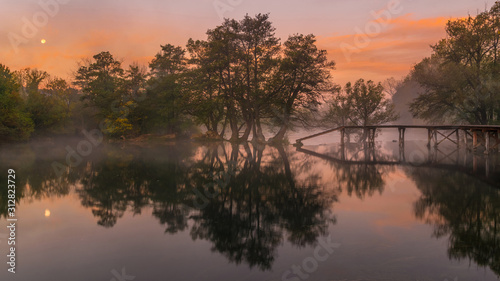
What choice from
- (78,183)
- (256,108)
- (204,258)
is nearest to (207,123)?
(256,108)

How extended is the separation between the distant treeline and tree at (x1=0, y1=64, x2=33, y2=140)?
0.48ft

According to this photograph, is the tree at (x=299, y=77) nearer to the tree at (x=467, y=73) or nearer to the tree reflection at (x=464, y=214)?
the tree at (x=467, y=73)

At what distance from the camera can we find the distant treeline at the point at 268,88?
44031mm

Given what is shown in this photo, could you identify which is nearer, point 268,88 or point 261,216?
point 261,216

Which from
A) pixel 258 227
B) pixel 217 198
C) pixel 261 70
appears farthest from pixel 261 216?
pixel 261 70

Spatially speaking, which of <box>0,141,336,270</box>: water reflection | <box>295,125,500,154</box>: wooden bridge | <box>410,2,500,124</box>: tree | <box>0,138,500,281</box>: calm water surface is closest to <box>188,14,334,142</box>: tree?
<box>295,125,500,154</box>: wooden bridge

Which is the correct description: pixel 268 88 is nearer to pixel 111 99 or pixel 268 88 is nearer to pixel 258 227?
pixel 111 99

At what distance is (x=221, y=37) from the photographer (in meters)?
47.4

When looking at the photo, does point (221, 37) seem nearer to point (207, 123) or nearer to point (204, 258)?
point (207, 123)

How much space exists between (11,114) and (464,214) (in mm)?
58734

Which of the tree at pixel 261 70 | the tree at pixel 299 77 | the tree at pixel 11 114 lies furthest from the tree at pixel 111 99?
the tree at pixel 299 77

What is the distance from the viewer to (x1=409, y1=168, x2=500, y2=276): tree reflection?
8.66 metres

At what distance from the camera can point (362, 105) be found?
52656 millimetres

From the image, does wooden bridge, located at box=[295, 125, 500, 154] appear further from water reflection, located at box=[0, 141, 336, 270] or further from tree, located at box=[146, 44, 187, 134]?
tree, located at box=[146, 44, 187, 134]
